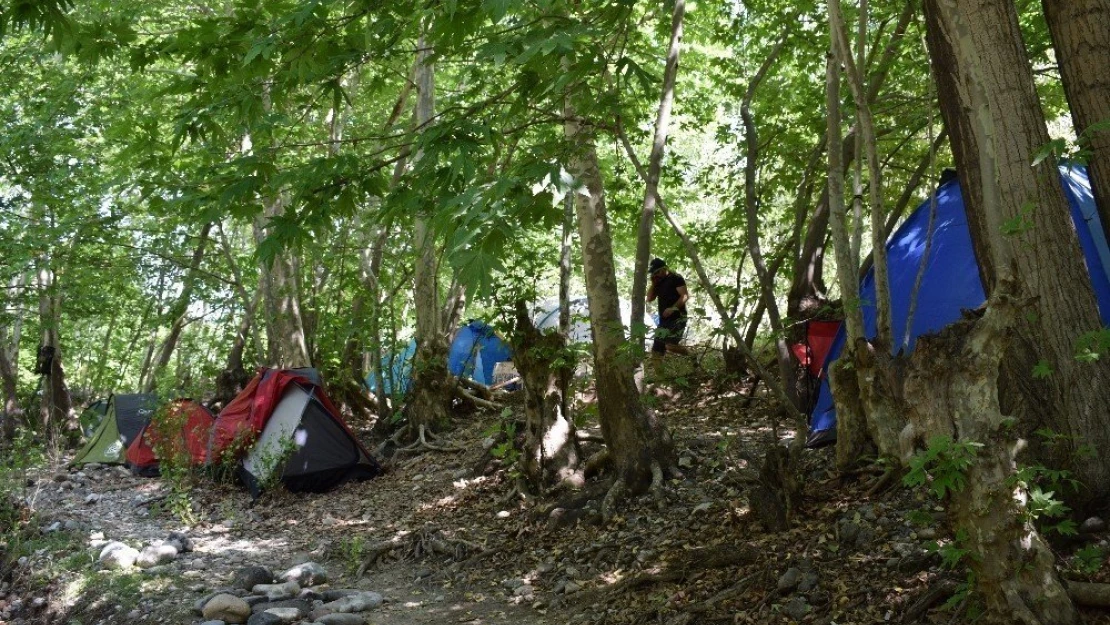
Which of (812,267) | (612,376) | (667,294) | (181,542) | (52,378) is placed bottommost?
(181,542)

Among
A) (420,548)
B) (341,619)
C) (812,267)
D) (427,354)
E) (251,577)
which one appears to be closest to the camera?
(341,619)

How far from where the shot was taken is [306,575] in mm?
6434

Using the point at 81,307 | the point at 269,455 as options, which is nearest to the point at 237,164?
the point at 269,455

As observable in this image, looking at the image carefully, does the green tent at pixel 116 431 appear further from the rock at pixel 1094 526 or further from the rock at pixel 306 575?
the rock at pixel 1094 526

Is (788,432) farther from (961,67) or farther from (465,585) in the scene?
(961,67)

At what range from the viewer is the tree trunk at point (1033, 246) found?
375 cm

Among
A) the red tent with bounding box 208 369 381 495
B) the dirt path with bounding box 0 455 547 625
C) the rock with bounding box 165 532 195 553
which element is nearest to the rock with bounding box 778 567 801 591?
the dirt path with bounding box 0 455 547 625

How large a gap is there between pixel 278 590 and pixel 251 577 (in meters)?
0.35

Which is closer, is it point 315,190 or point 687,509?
point 315,190

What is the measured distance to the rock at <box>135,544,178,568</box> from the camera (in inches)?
273

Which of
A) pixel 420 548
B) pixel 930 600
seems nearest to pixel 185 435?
pixel 420 548

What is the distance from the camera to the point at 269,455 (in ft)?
30.2

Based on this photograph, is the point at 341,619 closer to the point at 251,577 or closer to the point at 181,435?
the point at 251,577

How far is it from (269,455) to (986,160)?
732cm
